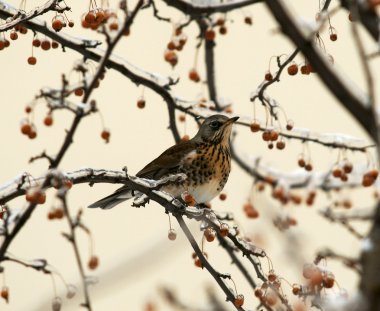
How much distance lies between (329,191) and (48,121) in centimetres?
246

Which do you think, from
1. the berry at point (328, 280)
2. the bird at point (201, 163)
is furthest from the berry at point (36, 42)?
the berry at point (328, 280)

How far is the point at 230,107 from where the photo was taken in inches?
Result: 206

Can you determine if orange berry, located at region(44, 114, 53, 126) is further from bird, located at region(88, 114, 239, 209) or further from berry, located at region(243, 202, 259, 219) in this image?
berry, located at region(243, 202, 259, 219)

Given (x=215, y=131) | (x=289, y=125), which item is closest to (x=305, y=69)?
(x=289, y=125)

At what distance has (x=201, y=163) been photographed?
16.7ft

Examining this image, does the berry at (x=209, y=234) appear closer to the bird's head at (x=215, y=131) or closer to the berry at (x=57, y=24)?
the berry at (x=57, y=24)

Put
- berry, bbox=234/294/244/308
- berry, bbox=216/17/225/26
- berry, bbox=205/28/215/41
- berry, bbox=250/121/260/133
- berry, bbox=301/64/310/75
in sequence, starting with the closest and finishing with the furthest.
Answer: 1. berry, bbox=234/294/244/308
2. berry, bbox=301/64/310/75
3. berry, bbox=250/121/260/133
4. berry, bbox=205/28/215/41
5. berry, bbox=216/17/225/26

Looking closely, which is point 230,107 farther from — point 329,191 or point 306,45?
point 306,45

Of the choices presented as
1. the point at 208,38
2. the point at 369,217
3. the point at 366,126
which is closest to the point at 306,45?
the point at 366,126

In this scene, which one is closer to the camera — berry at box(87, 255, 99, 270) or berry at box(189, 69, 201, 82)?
berry at box(87, 255, 99, 270)

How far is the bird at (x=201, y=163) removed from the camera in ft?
15.9

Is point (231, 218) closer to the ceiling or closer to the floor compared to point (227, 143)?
closer to the floor

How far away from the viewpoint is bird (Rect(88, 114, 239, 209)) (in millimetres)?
4840

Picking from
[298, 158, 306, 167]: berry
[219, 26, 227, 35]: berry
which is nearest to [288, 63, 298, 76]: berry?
[298, 158, 306, 167]: berry
